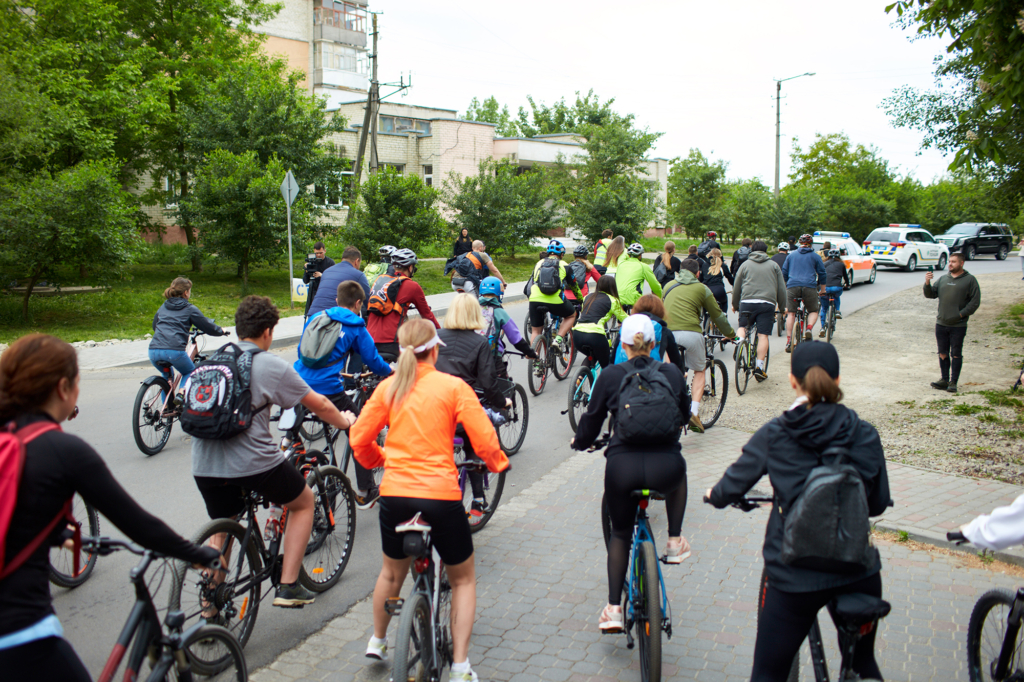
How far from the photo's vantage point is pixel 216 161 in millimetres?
20016

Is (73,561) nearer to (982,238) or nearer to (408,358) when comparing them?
(408,358)

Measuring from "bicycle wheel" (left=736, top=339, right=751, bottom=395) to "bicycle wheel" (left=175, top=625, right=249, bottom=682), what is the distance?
8.49m

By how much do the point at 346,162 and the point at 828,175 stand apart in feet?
135

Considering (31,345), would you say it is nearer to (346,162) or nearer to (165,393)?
(165,393)

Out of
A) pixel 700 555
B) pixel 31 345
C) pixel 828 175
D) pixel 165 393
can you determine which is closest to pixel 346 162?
pixel 165 393

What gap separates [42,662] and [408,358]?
188 centimetres

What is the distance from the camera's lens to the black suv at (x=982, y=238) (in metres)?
38.1

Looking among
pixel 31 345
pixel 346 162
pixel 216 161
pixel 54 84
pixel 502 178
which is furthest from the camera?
pixel 502 178

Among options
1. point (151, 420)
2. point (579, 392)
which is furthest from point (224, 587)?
point (579, 392)

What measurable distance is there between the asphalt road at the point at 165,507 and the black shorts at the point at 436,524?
3.66 feet

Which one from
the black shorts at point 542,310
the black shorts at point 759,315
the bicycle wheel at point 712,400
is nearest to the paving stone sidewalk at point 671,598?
the bicycle wheel at point 712,400

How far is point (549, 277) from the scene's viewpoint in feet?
34.1

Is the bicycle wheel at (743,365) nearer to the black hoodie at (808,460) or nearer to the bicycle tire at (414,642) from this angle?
the black hoodie at (808,460)

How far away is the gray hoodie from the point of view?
10797 millimetres
